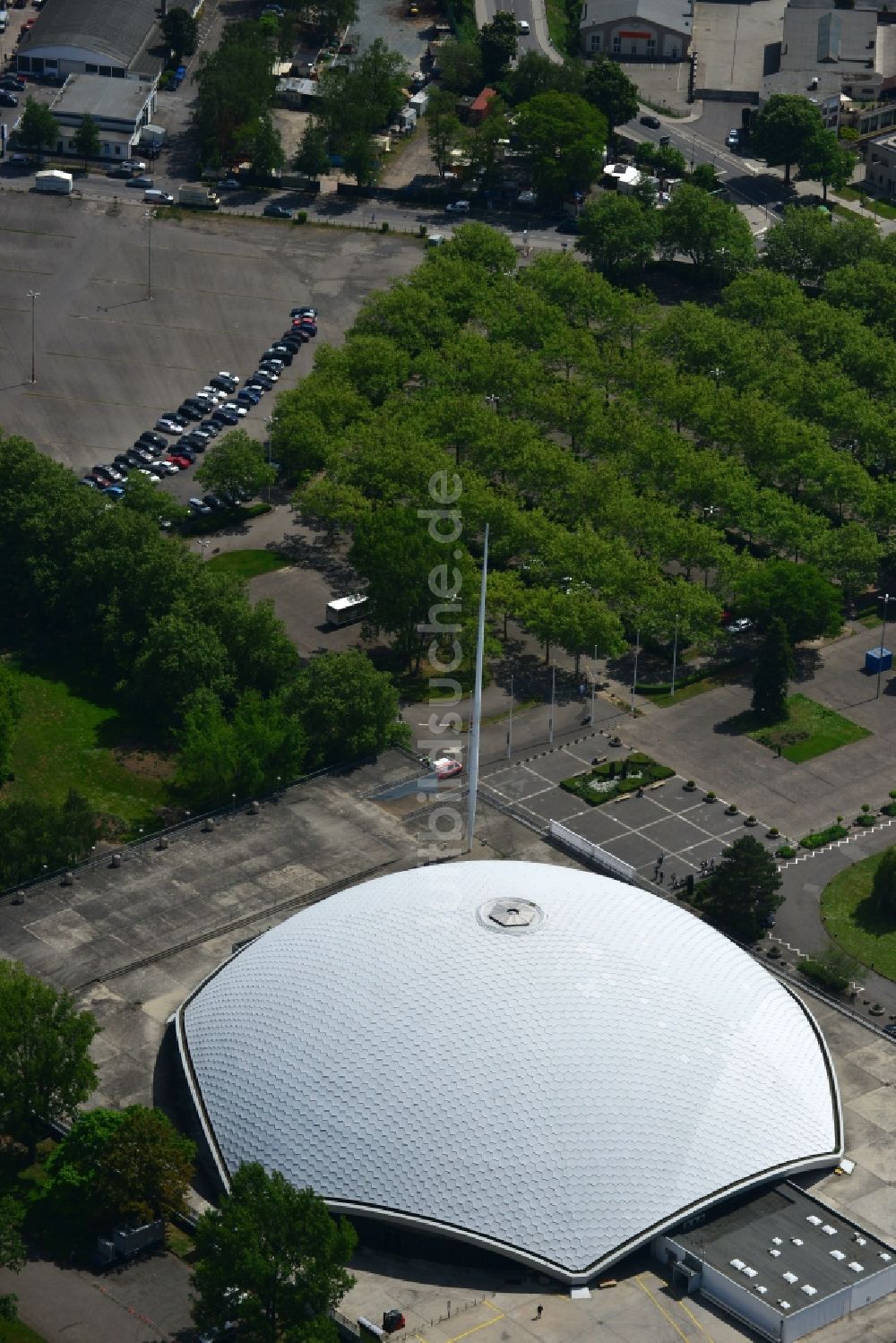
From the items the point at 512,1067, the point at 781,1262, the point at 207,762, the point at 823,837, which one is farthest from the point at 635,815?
the point at 781,1262

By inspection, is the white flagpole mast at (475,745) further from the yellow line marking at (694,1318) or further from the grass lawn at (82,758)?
the yellow line marking at (694,1318)

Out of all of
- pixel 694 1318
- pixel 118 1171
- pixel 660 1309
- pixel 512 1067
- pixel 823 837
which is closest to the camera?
pixel 694 1318

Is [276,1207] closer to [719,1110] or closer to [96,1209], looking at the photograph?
[96,1209]

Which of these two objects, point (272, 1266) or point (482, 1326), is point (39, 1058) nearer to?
point (272, 1266)

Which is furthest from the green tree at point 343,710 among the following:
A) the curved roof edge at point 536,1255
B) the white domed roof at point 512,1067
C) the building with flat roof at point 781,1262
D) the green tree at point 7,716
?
the building with flat roof at point 781,1262

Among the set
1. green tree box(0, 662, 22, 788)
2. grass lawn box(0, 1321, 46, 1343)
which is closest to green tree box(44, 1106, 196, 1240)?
grass lawn box(0, 1321, 46, 1343)

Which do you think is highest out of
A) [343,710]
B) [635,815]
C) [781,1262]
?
[343,710]

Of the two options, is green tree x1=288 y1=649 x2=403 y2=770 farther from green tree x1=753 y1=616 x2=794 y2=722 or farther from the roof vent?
the roof vent
